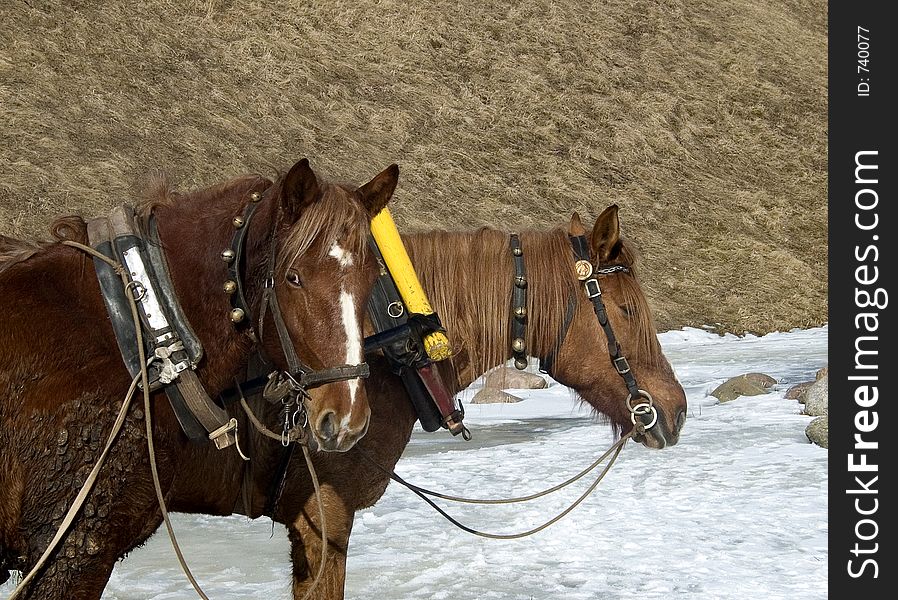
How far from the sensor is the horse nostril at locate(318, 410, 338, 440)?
2.50 m

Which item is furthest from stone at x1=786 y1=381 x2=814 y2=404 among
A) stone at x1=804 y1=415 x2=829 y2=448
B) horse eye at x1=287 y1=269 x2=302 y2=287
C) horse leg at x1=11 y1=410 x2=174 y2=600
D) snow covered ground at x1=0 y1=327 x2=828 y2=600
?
horse leg at x1=11 y1=410 x2=174 y2=600

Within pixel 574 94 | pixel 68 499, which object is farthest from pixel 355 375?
pixel 574 94

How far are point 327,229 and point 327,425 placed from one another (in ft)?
1.83

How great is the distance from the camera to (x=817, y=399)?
9086 mm

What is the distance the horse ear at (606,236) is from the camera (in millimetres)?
3602

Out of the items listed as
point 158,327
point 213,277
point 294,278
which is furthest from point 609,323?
point 158,327

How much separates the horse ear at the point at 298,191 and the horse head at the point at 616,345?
1.40 metres

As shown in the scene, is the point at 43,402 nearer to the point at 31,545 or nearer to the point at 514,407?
the point at 31,545

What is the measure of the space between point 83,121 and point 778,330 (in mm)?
15208

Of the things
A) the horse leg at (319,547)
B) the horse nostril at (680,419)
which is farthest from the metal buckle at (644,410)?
the horse leg at (319,547)

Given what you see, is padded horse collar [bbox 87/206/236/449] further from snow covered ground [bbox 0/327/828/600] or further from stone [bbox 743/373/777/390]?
stone [bbox 743/373/777/390]

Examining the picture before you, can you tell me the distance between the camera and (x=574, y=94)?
1060 inches

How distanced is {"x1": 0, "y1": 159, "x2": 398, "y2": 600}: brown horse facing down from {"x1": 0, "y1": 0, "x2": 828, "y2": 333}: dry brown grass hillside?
13.9m

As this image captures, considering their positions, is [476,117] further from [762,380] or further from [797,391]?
[797,391]
